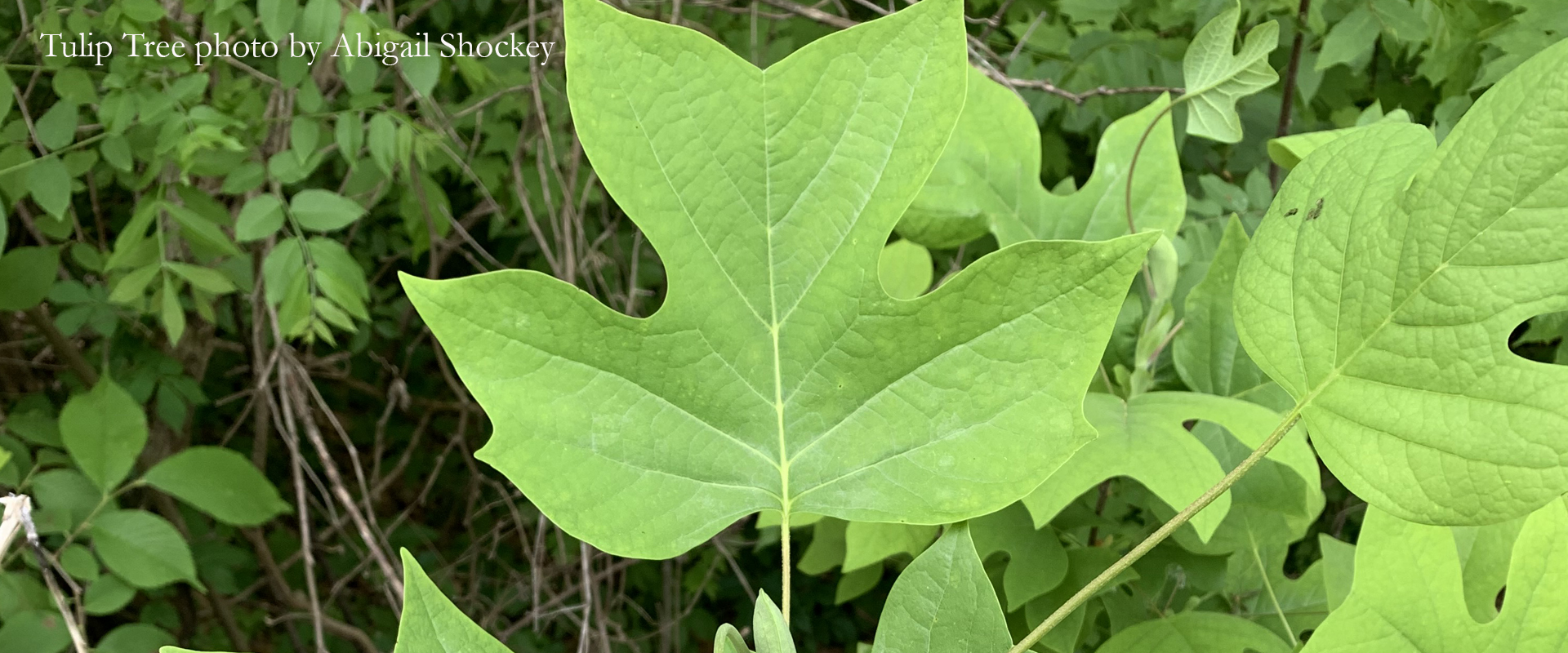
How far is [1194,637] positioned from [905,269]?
0.34 meters

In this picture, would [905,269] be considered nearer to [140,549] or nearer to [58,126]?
[140,549]

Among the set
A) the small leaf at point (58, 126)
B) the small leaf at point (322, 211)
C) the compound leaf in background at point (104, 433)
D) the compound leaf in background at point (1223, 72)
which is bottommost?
the compound leaf in background at point (104, 433)

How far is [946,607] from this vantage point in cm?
45

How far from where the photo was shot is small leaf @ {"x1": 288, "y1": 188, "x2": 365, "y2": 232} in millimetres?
1409

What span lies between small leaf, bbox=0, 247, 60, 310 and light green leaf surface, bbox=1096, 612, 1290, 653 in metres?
1.77

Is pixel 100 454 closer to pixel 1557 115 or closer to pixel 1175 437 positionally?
pixel 1175 437

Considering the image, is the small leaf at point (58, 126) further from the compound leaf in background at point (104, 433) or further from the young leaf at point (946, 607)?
the young leaf at point (946, 607)

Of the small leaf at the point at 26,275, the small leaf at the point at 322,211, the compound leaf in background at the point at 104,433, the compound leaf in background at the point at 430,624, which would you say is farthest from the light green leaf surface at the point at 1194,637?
the small leaf at the point at 26,275

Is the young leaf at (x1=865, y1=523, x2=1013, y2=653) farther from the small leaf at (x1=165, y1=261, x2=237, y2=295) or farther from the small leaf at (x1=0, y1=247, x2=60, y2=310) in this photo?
the small leaf at (x1=0, y1=247, x2=60, y2=310)

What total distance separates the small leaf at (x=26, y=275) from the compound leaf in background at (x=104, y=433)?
1.32 ft

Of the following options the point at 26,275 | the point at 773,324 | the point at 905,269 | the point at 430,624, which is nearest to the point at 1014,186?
the point at 905,269

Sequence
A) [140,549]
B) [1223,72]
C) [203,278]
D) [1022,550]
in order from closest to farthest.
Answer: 1. [1223,72]
2. [1022,550]
3. [140,549]
4. [203,278]

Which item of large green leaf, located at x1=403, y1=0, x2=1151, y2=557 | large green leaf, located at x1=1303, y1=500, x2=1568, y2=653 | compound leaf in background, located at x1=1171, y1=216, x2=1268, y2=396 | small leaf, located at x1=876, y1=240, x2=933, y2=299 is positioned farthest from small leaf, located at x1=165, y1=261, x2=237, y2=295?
large green leaf, located at x1=1303, y1=500, x2=1568, y2=653

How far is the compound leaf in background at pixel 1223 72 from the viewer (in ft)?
1.79
